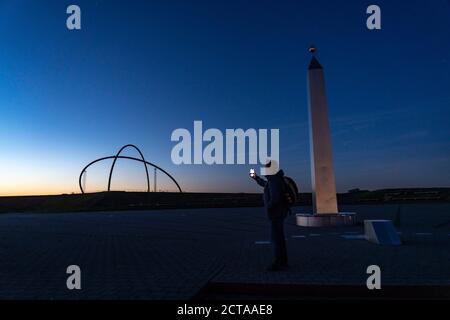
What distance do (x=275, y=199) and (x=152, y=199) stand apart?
6062 centimetres

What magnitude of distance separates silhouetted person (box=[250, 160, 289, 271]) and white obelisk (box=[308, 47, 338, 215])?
32.1 ft

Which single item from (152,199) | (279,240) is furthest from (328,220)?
(152,199)

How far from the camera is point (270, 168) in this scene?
619cm

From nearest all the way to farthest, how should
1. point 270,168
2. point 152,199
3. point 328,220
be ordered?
point 270,168, point 328,220, point 152,199

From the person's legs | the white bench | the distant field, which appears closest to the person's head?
the person's legs

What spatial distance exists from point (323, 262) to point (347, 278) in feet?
4.98

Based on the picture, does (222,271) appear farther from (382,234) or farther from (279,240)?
(382,234)

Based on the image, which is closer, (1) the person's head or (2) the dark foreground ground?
(2) the dark foreground ground

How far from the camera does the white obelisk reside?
1579 cm

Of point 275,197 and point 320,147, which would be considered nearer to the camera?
point 275,197

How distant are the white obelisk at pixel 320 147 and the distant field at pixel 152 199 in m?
31.6

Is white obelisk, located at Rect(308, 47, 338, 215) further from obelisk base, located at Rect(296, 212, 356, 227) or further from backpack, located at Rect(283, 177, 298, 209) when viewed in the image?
backpack, located at Rect(283, 177, 298, 209)

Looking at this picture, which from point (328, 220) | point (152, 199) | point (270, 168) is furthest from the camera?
point (152, 199)

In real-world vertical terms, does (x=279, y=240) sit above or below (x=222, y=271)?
above
